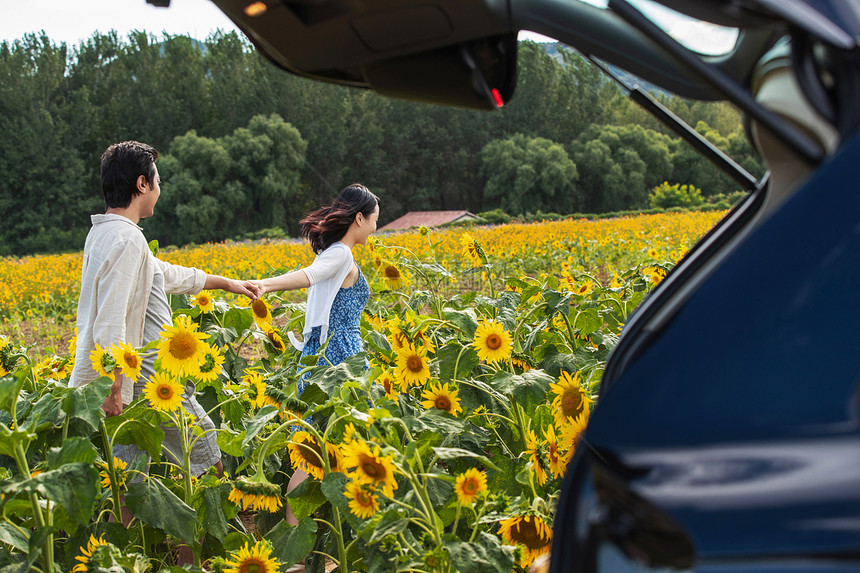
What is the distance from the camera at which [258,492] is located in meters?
1.69

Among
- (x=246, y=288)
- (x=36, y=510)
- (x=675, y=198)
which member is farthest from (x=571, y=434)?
(x=675, y=198)

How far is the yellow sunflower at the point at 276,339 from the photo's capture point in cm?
308

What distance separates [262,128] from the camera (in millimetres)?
46438

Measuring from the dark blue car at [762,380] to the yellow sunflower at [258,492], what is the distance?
1035 millimetres

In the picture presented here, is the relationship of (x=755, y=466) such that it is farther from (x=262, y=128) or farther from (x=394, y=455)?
(x=262, y=128)

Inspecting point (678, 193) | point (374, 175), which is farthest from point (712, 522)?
point (374, 175)

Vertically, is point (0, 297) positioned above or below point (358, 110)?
below

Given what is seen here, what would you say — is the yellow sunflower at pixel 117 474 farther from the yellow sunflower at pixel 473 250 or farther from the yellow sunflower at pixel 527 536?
the yellow sunflower at pixel 473 250

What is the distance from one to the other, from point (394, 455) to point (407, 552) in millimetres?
334

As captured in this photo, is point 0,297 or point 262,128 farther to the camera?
point 262,128

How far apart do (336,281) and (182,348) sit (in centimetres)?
126

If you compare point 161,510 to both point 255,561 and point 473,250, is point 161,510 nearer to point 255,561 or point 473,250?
point 255,561

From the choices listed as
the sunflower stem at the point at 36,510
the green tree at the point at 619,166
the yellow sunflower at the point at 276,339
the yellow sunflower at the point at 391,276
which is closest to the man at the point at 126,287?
the yellow sunflower at the point at 276,339

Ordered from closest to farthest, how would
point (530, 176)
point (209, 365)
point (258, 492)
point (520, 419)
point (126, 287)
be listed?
point (258, 492)
point (209, 365)
point (520, 419)
point (126, 287)
point (530, 176)
